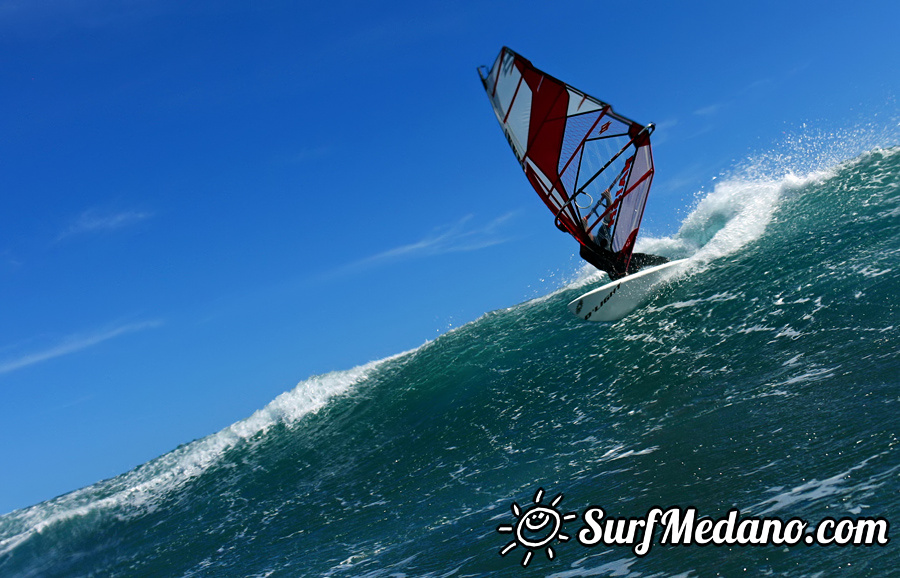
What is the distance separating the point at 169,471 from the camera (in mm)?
13914

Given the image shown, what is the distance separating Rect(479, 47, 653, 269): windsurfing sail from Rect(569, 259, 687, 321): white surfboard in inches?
17.0

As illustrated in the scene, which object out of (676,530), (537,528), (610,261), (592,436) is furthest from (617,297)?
(676,530)

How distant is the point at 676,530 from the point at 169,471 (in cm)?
1261

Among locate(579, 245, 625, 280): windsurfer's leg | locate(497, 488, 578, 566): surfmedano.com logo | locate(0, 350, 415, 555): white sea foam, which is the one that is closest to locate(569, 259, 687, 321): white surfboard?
locate(579, 245, 625, 280): windsurfer's leg

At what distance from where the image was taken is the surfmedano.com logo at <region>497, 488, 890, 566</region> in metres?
3.44

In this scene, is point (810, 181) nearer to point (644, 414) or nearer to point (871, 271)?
point (871, 271)

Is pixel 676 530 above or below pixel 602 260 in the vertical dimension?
below

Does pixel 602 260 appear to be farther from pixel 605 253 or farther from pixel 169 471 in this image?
pixel 169 471

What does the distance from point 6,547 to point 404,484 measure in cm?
1000

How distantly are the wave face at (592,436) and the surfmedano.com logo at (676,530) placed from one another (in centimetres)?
9

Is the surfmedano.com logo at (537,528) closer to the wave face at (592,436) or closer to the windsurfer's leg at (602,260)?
the wave face at (592,436)

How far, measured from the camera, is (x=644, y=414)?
24.2 feet

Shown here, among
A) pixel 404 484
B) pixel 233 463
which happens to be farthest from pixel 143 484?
pixel 404 484

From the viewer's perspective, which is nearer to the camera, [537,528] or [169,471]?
[537,528]
